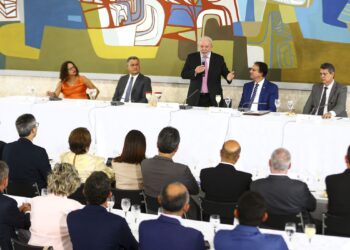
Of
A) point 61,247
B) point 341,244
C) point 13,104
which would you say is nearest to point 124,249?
point 61,247

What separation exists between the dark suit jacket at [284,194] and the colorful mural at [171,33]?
3.97m

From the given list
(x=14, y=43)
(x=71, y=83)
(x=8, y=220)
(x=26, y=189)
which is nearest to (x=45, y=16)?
(x=14, y=43)

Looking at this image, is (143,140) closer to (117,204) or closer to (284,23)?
(117,204)

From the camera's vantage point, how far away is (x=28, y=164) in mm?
4984

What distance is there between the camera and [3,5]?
388 inches

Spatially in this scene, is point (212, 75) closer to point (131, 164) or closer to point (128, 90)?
point (128, 90)

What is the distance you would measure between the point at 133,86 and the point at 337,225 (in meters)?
4.29

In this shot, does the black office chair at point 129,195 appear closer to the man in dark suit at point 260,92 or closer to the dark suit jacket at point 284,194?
the dark suit jacket at point 284,194

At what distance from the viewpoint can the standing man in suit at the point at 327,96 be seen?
22.2 feet

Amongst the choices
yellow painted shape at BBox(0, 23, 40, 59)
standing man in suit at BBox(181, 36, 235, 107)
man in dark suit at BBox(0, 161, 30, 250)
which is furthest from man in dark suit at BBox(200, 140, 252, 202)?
yellow painted shape at BBox(0, 23, 40, 59)

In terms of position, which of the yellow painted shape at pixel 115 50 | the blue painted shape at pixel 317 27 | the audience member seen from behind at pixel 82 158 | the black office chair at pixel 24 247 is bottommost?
the black office chair at pixel 24 247

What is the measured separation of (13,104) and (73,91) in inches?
44.1

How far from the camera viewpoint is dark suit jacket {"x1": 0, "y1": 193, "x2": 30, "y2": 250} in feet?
12.0

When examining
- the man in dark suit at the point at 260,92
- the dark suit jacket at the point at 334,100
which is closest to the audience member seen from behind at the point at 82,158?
the man in dark suit at the point at 260,92
